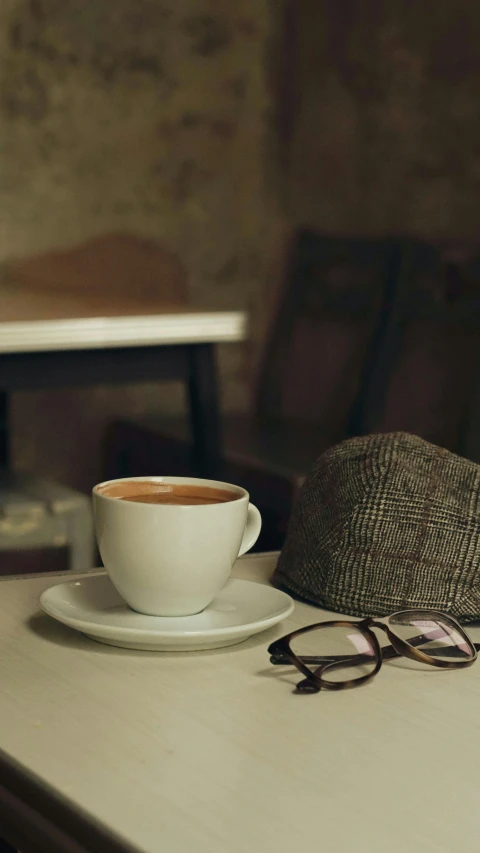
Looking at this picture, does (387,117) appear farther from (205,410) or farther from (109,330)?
(109,330)

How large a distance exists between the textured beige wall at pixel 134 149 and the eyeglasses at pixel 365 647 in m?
2.00

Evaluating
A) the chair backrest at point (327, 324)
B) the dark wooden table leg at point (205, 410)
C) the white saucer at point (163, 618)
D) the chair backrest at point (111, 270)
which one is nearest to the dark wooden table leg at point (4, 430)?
the chair backrest at point (111, 270)

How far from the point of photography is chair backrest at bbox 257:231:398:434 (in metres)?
2.16

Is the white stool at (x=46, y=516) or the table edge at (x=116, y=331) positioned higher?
the table edge at (x=116, y=331)

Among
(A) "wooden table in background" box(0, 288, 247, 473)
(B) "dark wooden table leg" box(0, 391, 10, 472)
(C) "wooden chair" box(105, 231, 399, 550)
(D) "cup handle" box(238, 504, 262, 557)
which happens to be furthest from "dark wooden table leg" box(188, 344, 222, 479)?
(D) "cup handle" box(238, 504, 262, 557)

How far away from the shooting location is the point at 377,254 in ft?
7.16

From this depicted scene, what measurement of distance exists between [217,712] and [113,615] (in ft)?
0.35

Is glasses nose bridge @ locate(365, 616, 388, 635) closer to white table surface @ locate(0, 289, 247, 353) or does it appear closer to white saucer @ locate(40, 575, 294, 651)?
white saucer @ locate(40, 575, 294, 651)

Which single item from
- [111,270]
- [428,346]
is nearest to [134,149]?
[111,270]

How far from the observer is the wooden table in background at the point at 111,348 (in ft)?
4.49

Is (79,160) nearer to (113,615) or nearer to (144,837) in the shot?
(113,615)

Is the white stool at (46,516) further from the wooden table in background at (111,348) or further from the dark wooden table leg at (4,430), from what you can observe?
the dark wooden table leg at (4,430)

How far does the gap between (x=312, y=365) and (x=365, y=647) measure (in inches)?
70.4

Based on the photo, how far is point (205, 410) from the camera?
1.55 metres
